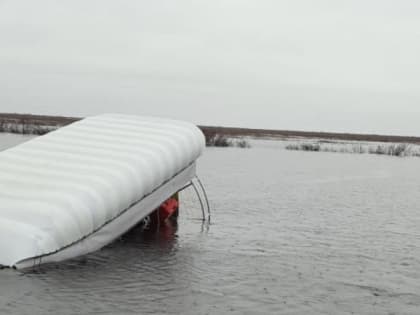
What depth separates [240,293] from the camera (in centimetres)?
1024

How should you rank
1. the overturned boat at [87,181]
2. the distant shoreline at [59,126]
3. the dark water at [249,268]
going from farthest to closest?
1. the distant shoreline at [59,126]
2. the overturned boat at [87,181]
3. the dark water at [249,268]

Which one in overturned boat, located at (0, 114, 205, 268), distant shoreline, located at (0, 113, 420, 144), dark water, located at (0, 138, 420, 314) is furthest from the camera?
distant shoreline, located at (0, 113, 420, 144)

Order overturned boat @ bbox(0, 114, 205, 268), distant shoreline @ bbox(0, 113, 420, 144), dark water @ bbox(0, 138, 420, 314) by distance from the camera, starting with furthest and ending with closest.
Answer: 1. distant shoreline @ bbox(0, 113, 420, 144)
2. overturned boat @ bbox(0, 114, 205, 268)
3. dark water @ bbox(0, 138, 420, 314)

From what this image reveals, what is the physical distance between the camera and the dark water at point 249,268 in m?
9.41

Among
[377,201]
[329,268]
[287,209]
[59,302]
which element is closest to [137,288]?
[59,302]

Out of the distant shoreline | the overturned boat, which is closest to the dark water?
the overturned boat

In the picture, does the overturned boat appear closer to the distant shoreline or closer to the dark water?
the dark water

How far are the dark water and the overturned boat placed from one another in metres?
0.44

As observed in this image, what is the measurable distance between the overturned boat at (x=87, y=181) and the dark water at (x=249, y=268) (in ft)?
1.44

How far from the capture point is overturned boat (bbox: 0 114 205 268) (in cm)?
991

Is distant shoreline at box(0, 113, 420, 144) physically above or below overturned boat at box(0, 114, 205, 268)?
below

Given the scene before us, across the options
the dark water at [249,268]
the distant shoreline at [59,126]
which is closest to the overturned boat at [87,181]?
the dark water at [249,268]

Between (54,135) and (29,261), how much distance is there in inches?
179

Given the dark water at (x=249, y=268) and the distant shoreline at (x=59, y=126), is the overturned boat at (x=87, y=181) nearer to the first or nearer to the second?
the dark water at (x=249, y=268)
